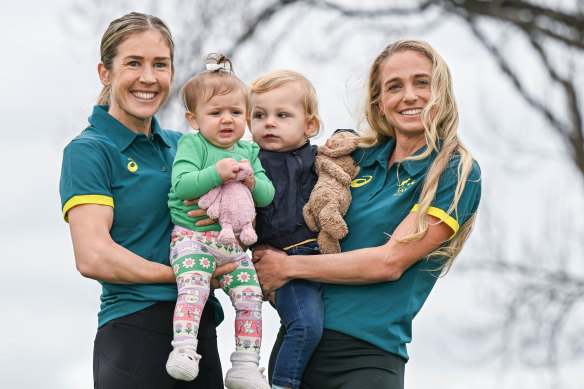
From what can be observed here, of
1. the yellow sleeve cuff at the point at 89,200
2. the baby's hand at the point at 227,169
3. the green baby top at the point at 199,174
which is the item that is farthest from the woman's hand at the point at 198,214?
the yellow sleeve cuff at the point at 89,200

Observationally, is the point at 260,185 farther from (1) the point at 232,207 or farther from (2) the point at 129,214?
(2) the point at 129,214

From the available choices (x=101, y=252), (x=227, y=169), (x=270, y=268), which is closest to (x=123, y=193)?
(x=101, y=252)

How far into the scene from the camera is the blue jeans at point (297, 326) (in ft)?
12.3

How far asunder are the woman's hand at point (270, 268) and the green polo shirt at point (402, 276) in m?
0.19

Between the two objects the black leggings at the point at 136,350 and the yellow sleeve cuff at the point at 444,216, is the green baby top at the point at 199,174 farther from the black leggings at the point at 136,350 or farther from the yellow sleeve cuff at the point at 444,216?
the yellow sleeve cuff at the point at 444,216

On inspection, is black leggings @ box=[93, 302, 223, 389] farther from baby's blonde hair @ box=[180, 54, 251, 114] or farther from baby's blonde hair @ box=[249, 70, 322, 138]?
baby's blonde hair @ box=[249, 70, 322, 138]

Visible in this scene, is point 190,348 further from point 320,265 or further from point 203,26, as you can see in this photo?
point 203,26

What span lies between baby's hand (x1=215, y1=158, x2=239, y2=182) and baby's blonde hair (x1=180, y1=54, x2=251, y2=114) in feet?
0.93

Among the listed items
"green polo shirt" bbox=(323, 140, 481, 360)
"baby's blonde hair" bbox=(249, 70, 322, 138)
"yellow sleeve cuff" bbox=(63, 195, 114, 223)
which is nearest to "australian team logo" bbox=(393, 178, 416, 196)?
"green polo shirt" bbox=(323, 140, 481, 360)

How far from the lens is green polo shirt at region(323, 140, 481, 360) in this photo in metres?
3.75

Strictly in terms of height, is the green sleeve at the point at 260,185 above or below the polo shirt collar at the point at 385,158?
below

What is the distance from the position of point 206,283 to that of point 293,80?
898 mm

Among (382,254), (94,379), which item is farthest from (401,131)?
(94,379)

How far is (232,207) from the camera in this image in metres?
3.63
